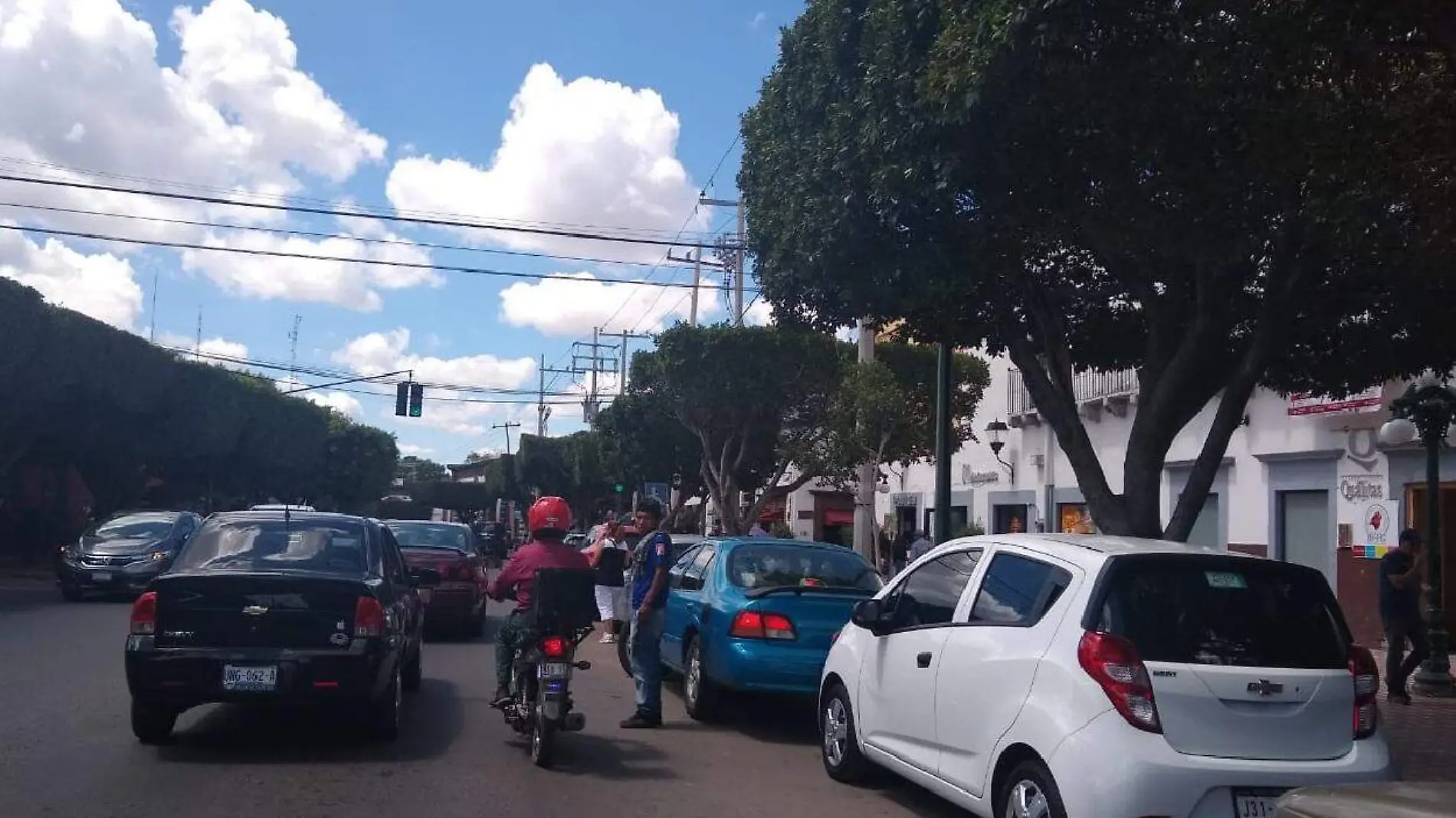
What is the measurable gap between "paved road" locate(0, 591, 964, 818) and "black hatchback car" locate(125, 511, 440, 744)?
403 millimetres

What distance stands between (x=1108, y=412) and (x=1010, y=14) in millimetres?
16827

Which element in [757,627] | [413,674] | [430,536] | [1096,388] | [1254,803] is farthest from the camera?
[1096,388]

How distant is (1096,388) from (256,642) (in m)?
Result: 18.6

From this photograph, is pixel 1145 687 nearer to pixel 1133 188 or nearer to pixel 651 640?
pixel 1133 188

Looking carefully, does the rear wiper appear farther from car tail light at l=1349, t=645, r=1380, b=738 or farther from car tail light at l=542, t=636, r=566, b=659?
car tail light at l=1349, t=645, r=1380, b=738

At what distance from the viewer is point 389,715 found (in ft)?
31.9

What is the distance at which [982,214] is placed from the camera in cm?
1109

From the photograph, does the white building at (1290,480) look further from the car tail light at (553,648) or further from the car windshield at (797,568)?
the car tail light at (553,648)

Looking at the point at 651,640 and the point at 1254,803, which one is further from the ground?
the point at 651,640

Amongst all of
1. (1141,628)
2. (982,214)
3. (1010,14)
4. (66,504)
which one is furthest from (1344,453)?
(66,504)

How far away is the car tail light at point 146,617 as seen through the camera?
9.01 metres

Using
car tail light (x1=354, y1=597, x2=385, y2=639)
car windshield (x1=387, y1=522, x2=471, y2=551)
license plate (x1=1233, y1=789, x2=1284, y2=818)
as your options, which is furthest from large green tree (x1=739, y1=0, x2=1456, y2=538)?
car windshield (x1=387, y1=522, x2=471, y2=551)

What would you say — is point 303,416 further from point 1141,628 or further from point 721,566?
point 1141,628

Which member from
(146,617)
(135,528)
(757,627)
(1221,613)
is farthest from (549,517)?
(135,528)
